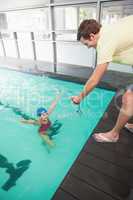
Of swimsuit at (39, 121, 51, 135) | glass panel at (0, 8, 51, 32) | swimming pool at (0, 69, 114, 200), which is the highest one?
glass panel at (0, 8, 51, 32)

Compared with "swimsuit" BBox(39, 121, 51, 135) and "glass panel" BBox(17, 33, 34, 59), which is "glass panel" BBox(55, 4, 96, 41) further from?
"swimsuit" BBox(39, 121, 51, 135)

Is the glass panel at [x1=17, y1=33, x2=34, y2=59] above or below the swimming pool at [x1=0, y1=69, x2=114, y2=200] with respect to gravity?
above

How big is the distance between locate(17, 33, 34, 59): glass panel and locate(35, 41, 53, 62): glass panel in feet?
1.28

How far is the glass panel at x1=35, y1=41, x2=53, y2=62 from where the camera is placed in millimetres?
5266

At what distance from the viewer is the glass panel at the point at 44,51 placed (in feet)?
17.3

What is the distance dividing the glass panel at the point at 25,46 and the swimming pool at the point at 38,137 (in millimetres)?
2434

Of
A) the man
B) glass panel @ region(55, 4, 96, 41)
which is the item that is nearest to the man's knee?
the man

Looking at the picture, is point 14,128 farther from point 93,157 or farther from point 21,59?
point 21,59

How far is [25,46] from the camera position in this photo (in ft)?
19.7

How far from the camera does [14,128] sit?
96.2 inches

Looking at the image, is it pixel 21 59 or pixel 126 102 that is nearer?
pixel 126 102

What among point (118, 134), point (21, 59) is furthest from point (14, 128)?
point (21, 59)

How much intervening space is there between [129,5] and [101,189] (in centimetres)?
365

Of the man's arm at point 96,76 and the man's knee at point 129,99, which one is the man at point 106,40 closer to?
the man's arm at point 96,76
